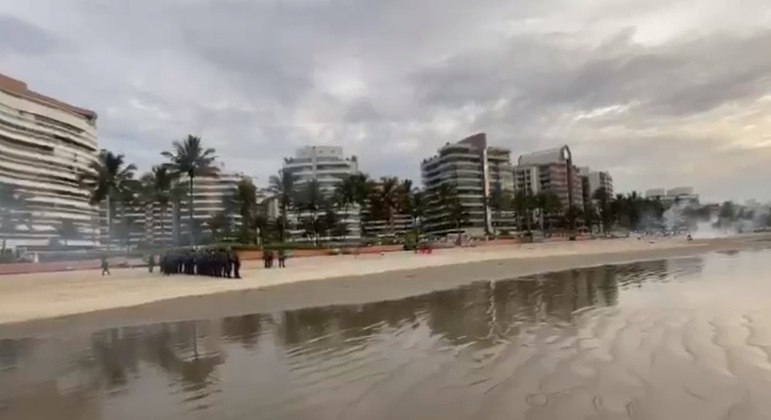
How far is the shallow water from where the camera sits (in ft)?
22.1

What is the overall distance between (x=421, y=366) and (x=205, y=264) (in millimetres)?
26741

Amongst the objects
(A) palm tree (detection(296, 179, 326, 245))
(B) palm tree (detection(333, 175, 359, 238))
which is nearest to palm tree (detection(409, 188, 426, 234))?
(B) palm tree (detection(333, 175, 359, 238))

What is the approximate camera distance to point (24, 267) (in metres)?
42.5

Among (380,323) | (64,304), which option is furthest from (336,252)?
(380,323)

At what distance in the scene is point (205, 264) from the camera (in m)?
33.7

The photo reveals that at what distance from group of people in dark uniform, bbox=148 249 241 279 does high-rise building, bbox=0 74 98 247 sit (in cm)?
5247

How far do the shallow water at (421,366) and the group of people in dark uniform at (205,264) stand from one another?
16.5m

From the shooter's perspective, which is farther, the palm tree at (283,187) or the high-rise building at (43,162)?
the high-rise building at (43,162)

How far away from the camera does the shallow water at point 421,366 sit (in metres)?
6.75

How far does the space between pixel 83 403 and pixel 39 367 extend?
11.0ft

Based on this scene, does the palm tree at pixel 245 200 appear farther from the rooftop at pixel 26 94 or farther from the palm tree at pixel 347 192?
the rooftop at pixel 26 94

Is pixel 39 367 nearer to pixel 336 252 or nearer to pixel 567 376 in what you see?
pixel 567 376

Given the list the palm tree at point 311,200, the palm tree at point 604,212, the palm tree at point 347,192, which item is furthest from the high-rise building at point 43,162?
the palm tree at point 604,212

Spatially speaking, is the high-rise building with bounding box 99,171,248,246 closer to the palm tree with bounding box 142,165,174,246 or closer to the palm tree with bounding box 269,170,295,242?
the palm tree with bounding box 142,165,174,246
